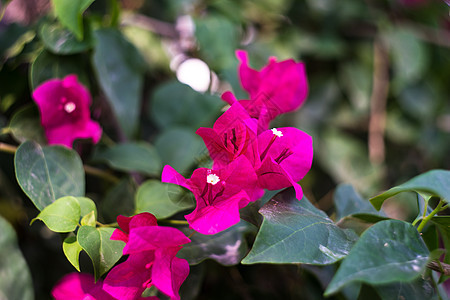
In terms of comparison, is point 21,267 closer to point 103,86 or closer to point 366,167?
point 103,86

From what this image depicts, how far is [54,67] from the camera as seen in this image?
0.67 meters

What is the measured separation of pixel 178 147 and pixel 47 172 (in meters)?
0.28

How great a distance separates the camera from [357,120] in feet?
4.33

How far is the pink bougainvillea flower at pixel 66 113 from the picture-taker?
604mm

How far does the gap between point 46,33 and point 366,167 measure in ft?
3.22

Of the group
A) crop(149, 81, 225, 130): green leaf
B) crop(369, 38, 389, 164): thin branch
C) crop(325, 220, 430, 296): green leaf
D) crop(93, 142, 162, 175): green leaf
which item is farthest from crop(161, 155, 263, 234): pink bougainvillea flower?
crop(369, 38, 389, 164): thin branch

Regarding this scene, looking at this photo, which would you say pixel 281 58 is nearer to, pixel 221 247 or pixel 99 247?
pixel 221 247

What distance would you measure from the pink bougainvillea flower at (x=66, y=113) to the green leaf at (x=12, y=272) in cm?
15

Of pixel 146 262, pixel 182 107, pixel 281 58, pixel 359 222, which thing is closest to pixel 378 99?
pixel 281 58

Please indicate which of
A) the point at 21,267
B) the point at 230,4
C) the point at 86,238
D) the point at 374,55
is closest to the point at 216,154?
the point at 86,238

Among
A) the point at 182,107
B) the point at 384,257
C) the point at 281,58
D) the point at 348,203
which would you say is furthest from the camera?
the point at 281,58

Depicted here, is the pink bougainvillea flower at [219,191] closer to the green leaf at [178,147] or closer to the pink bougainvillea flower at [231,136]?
the pink bougainvillea flower at [231,136]

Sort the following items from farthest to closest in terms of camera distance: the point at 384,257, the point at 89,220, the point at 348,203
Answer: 1. the point at 348,203
2. the point at 89,220
3. the point at 384,257

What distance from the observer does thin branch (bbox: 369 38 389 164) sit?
1.27 m
